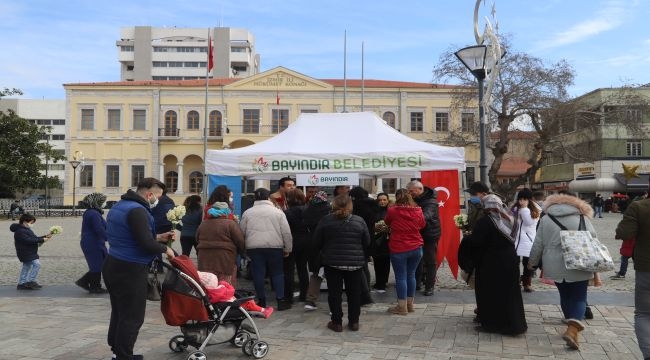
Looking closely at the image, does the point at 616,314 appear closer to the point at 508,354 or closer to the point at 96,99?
the point at 508,354

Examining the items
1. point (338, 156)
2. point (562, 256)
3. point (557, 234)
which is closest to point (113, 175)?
point (338, 156)

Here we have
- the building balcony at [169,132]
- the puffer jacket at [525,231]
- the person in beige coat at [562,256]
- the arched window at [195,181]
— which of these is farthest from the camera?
the arched window at [195,181]

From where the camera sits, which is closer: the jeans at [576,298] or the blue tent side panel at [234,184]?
the jeans at [576,298]

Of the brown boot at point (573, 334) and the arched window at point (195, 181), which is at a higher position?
the arched window at point (195, 181)

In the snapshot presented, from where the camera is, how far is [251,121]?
163 ft

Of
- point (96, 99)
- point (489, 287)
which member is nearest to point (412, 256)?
point (489, 287)

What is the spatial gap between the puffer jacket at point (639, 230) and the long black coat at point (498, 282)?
142 centimetres

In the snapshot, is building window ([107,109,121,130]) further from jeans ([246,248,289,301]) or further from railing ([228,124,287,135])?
jeans ([246,248,289,301])

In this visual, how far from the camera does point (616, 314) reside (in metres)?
6.84

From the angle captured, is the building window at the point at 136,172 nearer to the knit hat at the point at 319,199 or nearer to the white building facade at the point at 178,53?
the knit hat at the point at 319,199

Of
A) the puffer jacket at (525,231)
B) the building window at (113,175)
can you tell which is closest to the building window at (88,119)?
the building window at (113,175)

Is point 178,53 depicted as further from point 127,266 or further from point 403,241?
point 127,266

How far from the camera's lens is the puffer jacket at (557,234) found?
5.46 meters

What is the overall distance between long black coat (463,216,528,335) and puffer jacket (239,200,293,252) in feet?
7.96
